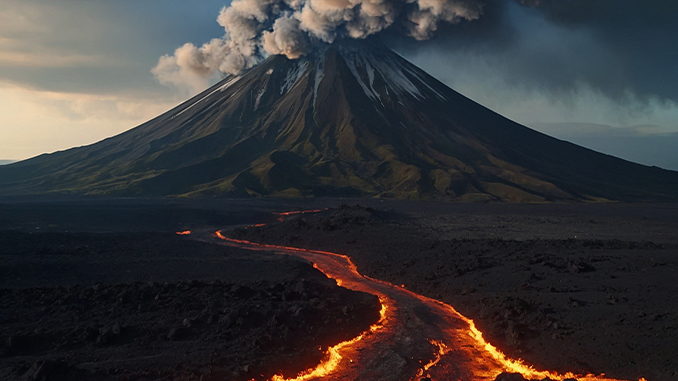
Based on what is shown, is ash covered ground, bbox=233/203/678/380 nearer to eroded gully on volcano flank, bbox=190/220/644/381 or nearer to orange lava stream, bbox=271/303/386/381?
eroded gully on volcano flank, bbox=190/220/644/381

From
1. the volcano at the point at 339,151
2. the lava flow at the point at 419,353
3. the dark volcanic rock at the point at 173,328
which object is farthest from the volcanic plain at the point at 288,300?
the volcano at the point at 339,151

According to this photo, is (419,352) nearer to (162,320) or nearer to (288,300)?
(288,300)

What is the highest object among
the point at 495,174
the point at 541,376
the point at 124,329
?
the point at 495,174

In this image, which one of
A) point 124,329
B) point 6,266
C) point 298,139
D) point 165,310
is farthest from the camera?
point 298,139

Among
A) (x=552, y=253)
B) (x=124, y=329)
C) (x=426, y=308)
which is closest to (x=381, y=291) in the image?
(x=426, y=308)

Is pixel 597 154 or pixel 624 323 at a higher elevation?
pixel 597 154

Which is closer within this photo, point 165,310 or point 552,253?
point 165,310

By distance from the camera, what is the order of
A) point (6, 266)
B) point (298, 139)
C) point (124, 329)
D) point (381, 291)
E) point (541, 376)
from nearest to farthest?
1. point (541, 376)
2. point (124, 329)
3. point (6, 266)
4. point (381, 291)
5. point (298, 139)

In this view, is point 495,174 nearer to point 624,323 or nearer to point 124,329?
point 624,323
